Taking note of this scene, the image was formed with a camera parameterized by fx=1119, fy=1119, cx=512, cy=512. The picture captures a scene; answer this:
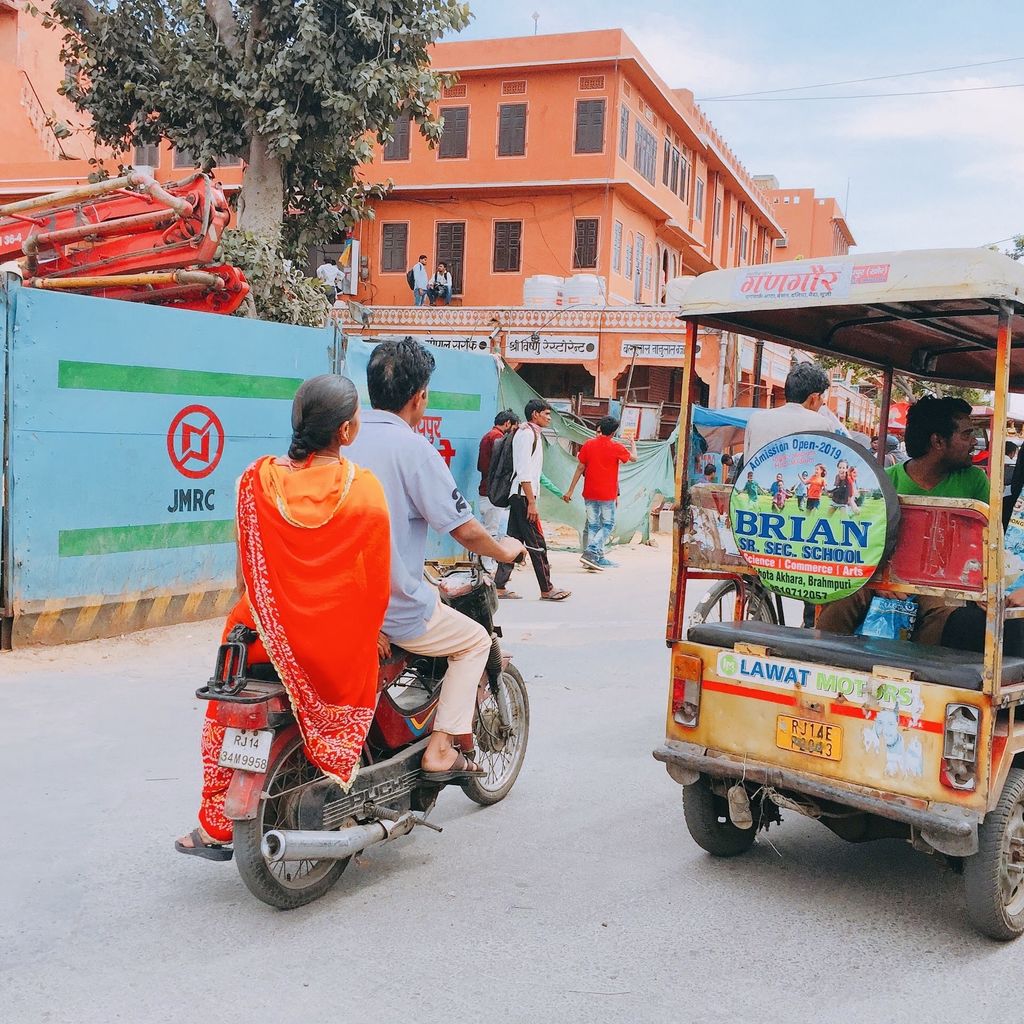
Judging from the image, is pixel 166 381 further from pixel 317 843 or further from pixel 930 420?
pixel 930 420

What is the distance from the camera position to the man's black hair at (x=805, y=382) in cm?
643

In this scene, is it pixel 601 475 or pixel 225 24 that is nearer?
pixel 601 475

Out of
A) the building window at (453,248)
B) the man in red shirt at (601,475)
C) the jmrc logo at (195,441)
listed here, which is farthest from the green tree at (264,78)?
the building window at (453,248)

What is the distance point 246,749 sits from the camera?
3.49 metres

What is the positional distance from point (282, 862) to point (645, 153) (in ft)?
94.4

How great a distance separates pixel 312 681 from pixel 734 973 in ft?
5.14

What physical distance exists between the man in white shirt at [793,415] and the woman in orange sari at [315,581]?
3275 millimetres

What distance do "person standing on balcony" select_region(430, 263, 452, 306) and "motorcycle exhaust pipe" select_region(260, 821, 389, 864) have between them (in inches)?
1011

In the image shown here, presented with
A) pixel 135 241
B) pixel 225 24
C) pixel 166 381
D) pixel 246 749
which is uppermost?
pixel 225 24

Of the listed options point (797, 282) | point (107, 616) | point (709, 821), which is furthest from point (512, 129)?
point (709, 821)

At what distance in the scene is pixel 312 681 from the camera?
3561 millimetres

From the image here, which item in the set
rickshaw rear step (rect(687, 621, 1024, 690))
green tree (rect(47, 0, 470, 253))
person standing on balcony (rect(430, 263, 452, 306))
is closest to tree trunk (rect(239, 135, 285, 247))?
green tree (rect(47, 0, 470, 253))

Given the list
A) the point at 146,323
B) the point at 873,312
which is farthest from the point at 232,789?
the point at 146,323

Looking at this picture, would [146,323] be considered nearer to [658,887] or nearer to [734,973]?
[658,887]
